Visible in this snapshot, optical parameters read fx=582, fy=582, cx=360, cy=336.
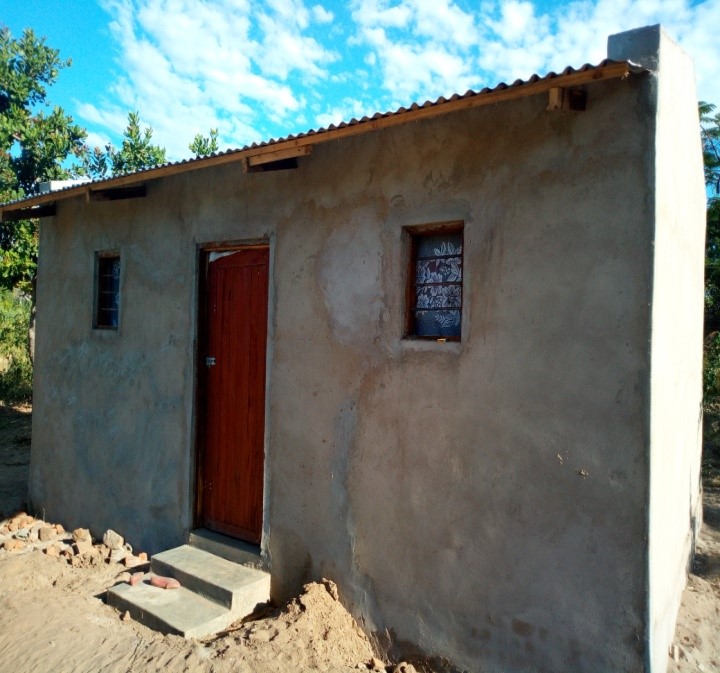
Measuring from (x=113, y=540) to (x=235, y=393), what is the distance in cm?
241

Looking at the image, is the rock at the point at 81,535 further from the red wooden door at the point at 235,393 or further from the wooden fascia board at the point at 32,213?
the wooden fascia board at the point at 32,213

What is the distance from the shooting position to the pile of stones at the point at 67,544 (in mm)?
6207

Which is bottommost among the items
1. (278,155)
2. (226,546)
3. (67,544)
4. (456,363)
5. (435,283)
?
(67,544)

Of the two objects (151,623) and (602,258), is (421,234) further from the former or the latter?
(151,623)

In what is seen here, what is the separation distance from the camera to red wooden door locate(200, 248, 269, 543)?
552cm

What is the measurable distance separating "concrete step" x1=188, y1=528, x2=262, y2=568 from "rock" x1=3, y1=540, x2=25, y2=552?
2310 millimetres

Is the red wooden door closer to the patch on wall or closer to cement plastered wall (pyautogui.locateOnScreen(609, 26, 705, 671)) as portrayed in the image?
the patch on wall

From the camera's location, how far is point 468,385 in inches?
158

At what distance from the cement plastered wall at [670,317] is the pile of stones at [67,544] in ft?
16.2

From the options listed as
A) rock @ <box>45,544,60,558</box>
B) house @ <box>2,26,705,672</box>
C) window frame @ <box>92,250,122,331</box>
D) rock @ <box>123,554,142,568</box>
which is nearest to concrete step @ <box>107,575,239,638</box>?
house @ <box>2,26,705,672</box>

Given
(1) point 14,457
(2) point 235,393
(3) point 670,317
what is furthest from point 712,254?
(1) point 14,457

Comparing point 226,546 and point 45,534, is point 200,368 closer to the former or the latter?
point 226,546

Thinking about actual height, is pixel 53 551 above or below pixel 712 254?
below

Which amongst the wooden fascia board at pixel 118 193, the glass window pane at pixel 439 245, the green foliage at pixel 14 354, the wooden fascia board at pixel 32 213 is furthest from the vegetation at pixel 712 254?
the green foliage at pixel 14 354
